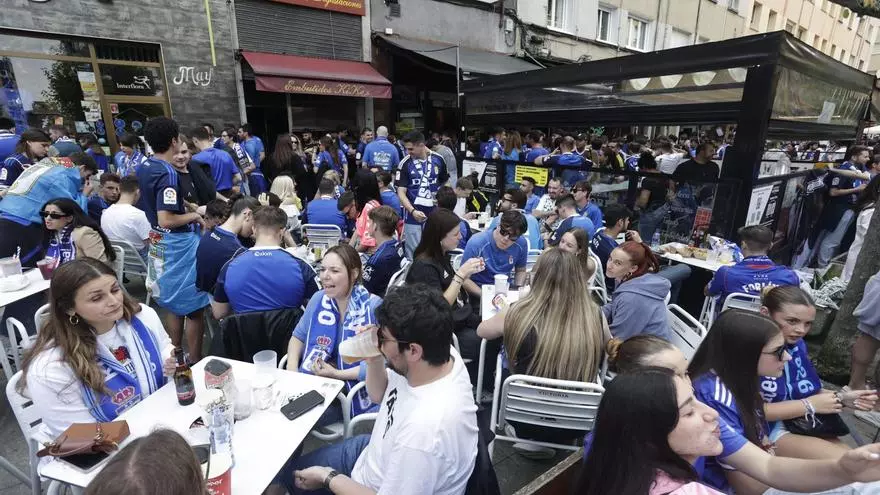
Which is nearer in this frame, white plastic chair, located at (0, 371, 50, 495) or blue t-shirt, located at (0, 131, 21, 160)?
white plastic chair, located at (0, 371, 50, 495)

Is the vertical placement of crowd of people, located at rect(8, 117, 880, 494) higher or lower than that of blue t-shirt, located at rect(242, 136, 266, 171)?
lower

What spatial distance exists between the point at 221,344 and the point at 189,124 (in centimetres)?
880

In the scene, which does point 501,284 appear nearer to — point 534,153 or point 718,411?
point 718,411

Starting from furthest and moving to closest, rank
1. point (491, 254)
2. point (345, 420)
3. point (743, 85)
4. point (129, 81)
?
point (129, 81)
point (743, 85)
point (491, 254)
point (345, 420)

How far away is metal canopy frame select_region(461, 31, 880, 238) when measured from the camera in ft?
14.1

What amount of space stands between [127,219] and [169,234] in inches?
44.8

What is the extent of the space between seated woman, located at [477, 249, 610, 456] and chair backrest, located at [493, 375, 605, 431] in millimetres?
95

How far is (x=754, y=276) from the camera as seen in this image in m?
3.52

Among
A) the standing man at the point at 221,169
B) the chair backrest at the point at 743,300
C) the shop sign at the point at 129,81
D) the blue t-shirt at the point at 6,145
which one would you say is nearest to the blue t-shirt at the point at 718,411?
the chair backrest at the point at 743,300

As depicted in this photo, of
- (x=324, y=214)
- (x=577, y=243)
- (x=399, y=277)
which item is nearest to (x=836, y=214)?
(x=577, y=243)

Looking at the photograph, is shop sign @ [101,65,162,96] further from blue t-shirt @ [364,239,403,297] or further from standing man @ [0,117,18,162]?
blue t-shirt @ [364,239,403,297]

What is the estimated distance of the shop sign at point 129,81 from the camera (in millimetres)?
8602

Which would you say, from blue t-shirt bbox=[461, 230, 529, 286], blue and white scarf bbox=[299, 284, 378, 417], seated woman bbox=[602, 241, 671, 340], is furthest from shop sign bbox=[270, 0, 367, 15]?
seated woman bbox=[602, 241, 671, 340]

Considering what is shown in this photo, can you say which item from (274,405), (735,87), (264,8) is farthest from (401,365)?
(264,8)
